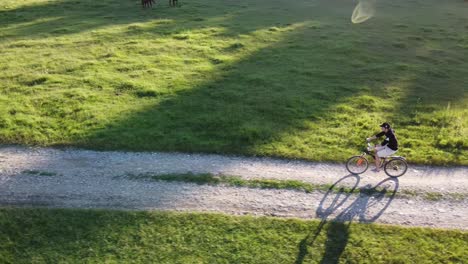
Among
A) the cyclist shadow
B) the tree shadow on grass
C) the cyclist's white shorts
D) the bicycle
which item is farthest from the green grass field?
the tree shadow on grass

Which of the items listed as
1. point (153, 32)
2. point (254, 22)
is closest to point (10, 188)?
point (153, 32)

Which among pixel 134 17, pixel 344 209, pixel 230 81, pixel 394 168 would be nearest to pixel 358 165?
pixel 394 168

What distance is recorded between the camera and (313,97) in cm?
2420

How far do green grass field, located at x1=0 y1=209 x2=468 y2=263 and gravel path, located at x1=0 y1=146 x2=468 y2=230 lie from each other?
59 cm

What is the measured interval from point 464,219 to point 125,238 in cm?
1121


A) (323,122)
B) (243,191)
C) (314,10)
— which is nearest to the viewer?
(243,191)

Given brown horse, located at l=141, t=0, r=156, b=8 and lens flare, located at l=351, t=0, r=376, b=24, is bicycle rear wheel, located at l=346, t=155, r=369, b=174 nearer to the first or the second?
lens flare, located at l=351, t=0, r=376, b=24

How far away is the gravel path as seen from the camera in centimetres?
1499

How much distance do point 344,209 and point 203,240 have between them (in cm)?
505

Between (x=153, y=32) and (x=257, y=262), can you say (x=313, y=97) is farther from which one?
(x=153, y=32)

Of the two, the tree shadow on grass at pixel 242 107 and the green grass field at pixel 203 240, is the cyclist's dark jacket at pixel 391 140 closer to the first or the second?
the green grass field at pixel 203 240

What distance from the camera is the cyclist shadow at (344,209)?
1341cm

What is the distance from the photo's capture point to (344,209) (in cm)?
1518

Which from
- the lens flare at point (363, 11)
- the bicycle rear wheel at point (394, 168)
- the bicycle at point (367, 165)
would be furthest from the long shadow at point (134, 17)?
the bicycle rear wheel at point (394, 168)
